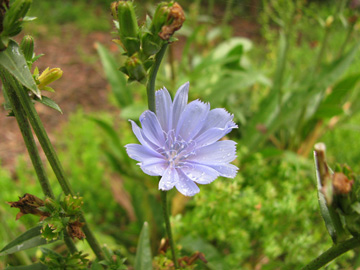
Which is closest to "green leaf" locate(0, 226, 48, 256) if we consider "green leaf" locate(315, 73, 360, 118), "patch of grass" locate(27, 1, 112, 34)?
"green leaf" locate(315, 73, 360, 118)

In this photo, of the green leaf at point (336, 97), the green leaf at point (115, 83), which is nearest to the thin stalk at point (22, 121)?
the green leaf at point (115, 83)

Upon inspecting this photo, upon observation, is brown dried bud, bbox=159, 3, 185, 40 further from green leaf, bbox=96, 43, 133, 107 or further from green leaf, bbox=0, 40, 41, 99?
green leaf, bbox=96, 43, 133, 107

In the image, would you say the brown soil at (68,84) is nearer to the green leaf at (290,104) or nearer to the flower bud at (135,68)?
the green leaf at (290,104)

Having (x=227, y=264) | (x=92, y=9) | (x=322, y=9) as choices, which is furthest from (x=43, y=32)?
(x=227, y=264)

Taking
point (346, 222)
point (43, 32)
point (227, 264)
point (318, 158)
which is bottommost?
point (227, 264)

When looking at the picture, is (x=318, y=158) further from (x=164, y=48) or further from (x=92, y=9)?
(x=92, y=9)
